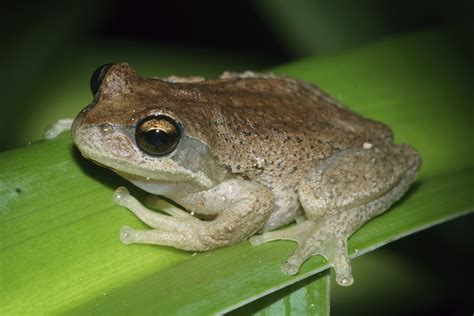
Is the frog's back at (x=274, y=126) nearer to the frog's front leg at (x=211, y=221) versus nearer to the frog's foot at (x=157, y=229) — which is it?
the frog's front leg at (x=211, y=221)

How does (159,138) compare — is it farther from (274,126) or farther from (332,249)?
(332,249)

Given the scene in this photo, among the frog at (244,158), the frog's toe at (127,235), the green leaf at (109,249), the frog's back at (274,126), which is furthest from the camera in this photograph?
the frog's back at (274,126)

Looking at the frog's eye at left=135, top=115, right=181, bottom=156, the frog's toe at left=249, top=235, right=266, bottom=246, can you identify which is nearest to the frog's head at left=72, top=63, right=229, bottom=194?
the frog's eye at left=135, top=115, right=181, bottom=156

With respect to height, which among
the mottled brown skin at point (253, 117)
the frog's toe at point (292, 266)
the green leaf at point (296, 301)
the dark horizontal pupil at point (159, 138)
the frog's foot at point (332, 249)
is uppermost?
the mottled brown skin at point (253, 117)

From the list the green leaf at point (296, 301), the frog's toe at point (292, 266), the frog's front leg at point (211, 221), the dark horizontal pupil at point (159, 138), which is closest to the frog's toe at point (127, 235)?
the frog's front leg at point (211, 221)

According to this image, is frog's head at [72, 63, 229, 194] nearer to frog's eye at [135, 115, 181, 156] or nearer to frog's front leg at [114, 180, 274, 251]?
frog's eye at [135, 115, 181, 156]

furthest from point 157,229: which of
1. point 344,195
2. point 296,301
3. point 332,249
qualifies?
point 344,195
